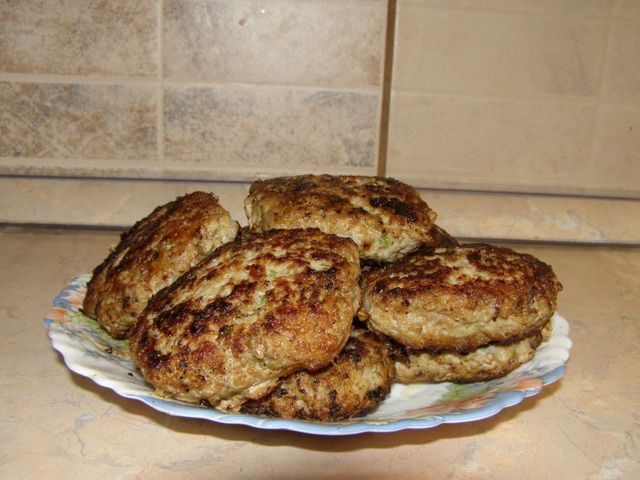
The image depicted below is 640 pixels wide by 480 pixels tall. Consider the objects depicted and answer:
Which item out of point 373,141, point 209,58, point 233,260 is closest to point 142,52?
point 209,58

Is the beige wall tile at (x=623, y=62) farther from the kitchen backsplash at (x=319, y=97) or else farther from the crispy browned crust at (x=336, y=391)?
the crispy browned crust at (x=336, y=391)

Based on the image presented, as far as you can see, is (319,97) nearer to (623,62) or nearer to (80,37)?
(80,37)

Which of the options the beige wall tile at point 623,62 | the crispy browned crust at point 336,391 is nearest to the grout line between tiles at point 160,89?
the crispy browned crust at point 336,391

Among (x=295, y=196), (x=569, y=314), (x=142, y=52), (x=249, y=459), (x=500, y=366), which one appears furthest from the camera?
(x=142, y=52)

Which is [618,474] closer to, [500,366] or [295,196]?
[500,366]

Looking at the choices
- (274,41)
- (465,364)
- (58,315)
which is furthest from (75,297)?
(274,41)
